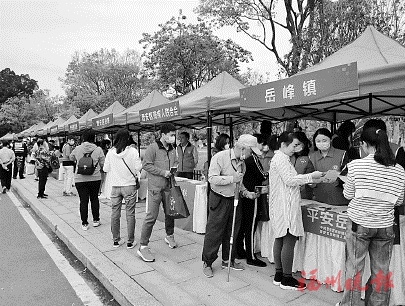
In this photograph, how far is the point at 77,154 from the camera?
660 cm

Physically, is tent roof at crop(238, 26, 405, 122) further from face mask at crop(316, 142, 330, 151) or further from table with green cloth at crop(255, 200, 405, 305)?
table with green cloth at crop(255, 200, 405, 305)

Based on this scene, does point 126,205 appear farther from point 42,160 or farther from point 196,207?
point 42,160

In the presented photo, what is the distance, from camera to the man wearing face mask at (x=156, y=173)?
4.69m

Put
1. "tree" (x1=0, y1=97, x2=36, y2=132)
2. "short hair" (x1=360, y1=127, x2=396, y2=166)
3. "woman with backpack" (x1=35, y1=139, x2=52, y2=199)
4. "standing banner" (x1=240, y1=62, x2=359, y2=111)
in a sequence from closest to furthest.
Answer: "short hair" (x1=360, y1=127, x2=396, y2=166) < "standing banner" (x1=240, y1=62, x2=359, y2=111) < "woman with backpack" (x1=35, y1=139, x2=52, y2=199) < "tree" (x1=0, y1=97, x2=36, y2=132)

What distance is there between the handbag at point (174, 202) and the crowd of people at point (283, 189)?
3.1 inches

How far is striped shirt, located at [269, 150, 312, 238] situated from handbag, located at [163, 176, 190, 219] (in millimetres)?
1428

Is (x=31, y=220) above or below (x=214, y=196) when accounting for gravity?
below

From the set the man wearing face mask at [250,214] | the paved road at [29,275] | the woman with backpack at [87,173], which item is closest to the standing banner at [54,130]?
the paved road at [29,275]

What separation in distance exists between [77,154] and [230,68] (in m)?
17.0

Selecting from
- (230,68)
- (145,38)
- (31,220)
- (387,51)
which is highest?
(145,38)

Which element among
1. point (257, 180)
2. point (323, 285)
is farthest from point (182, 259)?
point (323, 285)

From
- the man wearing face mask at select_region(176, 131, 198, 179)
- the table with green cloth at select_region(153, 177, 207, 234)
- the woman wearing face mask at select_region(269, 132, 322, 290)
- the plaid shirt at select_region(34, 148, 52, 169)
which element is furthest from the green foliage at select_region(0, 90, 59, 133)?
the woman wearing face mask at select_region(269, 132, 322, 290)

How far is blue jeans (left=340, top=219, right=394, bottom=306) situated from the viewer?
114 inches

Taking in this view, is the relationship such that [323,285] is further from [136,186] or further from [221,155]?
[136,186]
